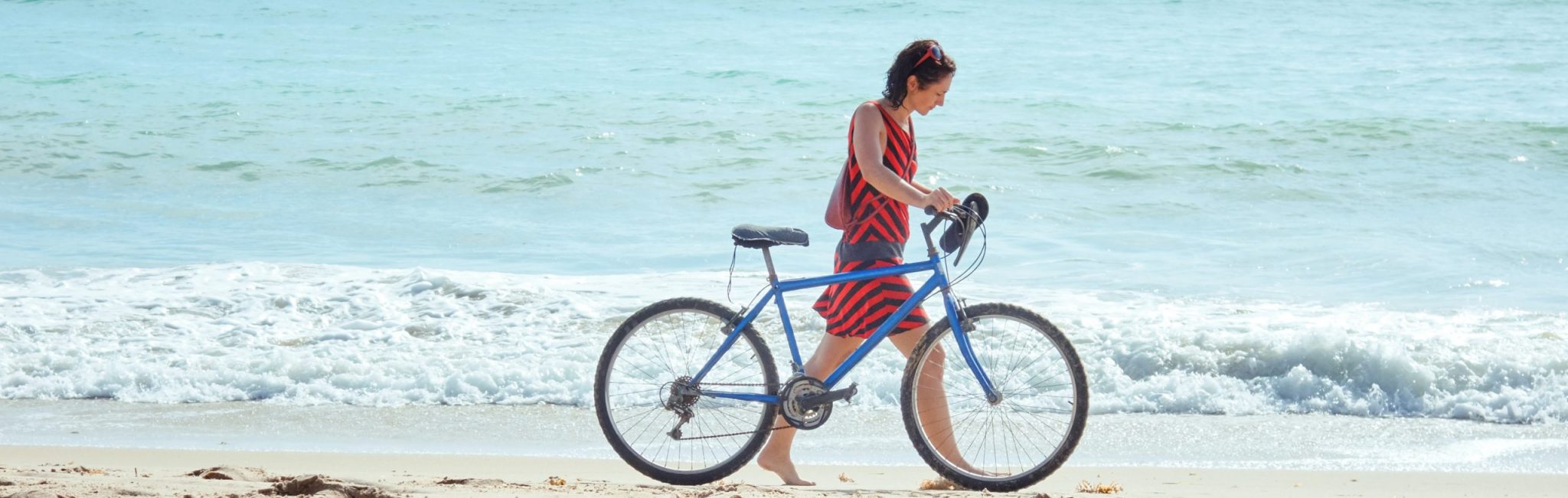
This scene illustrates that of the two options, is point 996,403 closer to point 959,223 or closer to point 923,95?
point 959,223

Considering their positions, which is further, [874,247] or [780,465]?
[780,465]

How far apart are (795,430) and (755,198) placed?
28.3 ft

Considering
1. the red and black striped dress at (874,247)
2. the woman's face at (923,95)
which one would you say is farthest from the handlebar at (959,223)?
the woman's face at (923,95)

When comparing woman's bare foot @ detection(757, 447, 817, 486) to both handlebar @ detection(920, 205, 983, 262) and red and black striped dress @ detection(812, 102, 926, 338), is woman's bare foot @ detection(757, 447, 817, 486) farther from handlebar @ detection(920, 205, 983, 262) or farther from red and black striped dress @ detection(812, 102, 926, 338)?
handlebar @ detection(920, 205, 983, 262)

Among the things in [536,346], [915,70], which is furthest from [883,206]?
[536,346]

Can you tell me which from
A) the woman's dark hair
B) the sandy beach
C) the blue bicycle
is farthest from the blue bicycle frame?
the woman's dark hair

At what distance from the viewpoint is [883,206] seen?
150 inches

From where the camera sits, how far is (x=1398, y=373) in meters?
5.97

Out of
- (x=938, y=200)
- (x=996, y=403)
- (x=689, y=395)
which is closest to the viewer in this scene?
(x=938, y=200)

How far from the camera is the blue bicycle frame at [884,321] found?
12.2ft

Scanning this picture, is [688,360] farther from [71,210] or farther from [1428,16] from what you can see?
[1428,16]

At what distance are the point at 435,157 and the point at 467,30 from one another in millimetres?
13594

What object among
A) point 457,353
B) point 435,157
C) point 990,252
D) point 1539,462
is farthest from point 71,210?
point 1539,462

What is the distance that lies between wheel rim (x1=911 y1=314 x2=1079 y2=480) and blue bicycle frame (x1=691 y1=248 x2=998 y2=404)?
57mm
